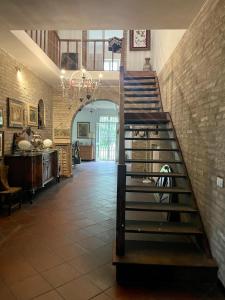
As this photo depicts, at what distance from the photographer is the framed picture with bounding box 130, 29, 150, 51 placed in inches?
329

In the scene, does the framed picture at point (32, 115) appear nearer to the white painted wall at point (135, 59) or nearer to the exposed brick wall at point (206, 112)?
the white painted wall at point (135, 59)

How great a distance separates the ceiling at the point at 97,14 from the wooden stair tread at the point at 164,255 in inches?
120

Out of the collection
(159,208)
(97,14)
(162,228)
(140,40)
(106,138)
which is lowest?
(162,228)

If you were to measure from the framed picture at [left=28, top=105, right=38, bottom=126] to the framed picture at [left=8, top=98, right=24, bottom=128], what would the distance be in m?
0.54

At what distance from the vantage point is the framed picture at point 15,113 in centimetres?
523

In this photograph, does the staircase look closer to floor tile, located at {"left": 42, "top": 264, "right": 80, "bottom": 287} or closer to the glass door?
floor tile, located at {"left": 42, "top": 264, "right": 80, "bottom": 287}

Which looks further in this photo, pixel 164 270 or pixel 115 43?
pixel 115 43

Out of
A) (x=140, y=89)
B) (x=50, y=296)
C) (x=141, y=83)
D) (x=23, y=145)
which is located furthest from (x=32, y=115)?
(x=50, y=296)

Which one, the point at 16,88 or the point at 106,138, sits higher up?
the point at 16,88

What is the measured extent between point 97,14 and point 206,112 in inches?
79.4

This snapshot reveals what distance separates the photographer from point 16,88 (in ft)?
18.2

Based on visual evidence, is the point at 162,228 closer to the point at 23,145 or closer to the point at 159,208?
the point at 159,208

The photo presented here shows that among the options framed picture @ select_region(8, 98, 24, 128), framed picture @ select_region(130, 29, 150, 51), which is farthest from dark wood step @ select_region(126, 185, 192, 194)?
framed picture @ select_region(130, 29, 150, 51)

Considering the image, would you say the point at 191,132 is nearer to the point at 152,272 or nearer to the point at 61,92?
the point at 152,272
